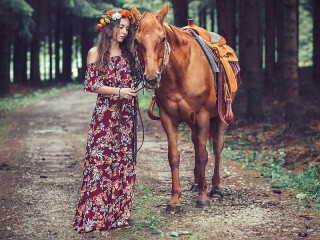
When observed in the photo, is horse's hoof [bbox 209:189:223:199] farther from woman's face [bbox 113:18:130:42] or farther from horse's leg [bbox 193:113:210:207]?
woman's face [bbox 113:18:130:42]

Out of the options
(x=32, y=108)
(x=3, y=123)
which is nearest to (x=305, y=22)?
(x=32, y=108)

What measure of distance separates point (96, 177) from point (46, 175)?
3.30 m

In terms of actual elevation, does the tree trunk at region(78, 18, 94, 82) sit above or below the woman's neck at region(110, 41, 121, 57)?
above

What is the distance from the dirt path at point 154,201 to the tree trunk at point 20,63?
22.4 meters

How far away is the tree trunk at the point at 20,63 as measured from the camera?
1350 inches

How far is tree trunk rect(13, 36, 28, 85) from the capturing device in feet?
112

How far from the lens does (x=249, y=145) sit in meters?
11.9

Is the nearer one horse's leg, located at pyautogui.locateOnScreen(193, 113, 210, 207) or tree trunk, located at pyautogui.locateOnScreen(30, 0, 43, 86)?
horse's leg, located at pyautogui.locateOnScreen(193, 113, 210, 207)

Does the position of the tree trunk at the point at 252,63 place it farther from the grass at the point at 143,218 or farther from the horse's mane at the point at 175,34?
the horse's mane at the point at 175,34

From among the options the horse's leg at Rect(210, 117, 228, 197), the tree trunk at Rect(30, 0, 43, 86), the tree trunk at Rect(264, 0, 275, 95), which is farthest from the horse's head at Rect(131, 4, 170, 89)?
the tree trunk at Rect(30, 0, 43, 86)

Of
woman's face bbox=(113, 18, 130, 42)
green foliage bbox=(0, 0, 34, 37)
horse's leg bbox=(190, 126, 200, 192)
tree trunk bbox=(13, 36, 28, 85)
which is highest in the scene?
green foliage bbox=(0, 0, 34, 37)

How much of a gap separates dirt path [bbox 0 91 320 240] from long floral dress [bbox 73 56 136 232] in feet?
0.91

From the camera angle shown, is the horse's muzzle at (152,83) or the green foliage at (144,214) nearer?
the horse's muzzle at (152,83)

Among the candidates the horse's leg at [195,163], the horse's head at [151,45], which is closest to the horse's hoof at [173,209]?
the horse's leg at [195,163]
